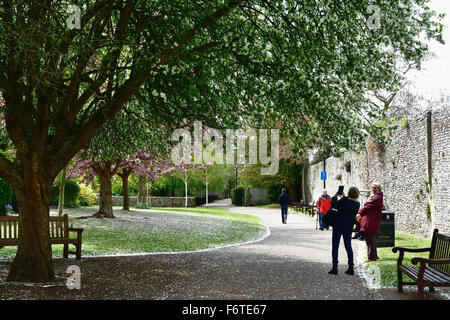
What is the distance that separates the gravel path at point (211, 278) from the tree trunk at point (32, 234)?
0.48 meters

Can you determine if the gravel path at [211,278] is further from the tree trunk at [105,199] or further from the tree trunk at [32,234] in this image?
the tree trunk at [105,199]

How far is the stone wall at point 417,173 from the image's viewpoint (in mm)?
14656

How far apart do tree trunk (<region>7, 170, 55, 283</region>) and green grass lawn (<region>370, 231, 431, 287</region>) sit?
5.98m

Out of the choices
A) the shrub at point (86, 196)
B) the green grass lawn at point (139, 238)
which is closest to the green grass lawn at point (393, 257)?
the green grass lawn at point (139, 238)

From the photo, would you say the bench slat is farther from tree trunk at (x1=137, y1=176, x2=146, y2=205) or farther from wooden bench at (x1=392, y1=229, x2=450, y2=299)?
tree trunk at (x1=137, y1=176, x2=146, y2=205)

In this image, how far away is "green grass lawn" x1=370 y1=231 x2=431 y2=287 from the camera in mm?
8641

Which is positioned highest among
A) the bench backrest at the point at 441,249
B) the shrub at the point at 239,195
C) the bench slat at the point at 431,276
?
the bench backrest at the point at 441,249

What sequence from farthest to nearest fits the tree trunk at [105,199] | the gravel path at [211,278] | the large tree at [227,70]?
the tree trunk at [105,199], the large tree at [227,70], the gravel path at [211,278]

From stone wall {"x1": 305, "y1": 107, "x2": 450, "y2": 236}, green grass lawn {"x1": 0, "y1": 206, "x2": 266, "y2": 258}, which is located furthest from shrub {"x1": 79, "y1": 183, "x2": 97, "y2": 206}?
stone wall {"x1": 305, "y1": 107, "x2": 450, "y2": 236}

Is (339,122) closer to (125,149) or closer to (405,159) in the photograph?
(125,149)

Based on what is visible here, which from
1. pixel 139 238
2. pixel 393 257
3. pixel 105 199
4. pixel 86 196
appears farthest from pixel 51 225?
pixel 86 196

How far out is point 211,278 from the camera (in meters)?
8.59

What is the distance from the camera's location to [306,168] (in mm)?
47375
